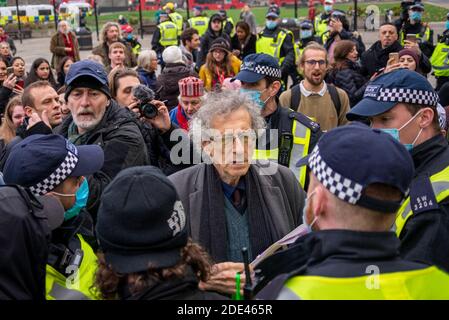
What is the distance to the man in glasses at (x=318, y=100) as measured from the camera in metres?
5.88

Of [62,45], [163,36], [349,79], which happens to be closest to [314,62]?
[349,79]

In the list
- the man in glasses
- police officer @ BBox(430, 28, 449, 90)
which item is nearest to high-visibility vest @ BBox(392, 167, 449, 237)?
the man in glasses

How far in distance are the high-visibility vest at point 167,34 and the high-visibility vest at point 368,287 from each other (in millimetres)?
12845

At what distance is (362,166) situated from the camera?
6.30 feet

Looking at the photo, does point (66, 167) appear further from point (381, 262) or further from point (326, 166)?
point (381, 262)

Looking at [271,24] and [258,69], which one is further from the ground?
[271,24]

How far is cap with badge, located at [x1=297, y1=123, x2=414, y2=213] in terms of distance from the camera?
6.30ft

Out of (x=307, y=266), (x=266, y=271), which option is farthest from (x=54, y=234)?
(x=307, y=266)

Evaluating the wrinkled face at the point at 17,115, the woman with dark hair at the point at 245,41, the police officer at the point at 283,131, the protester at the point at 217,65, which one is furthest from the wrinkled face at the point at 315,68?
the woman with dark hair at the point at 245,41

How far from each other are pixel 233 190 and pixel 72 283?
3.57 ft

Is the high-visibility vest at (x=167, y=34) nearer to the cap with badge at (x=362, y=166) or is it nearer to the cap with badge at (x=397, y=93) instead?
the cap with badge at (x=397, y=93)

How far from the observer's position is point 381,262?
193 centimetres

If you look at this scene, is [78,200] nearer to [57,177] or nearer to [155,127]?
[57,177]

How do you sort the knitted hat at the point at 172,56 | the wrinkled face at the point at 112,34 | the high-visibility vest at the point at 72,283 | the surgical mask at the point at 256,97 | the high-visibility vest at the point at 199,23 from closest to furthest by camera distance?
the high-visibility vest at the point at 72,283, the surgical mask at the point at 256,97, the knitted hat at the point at 172,56, the wrinkled face at the point at 112,34, the high-visibility vest at the point at 199,23
